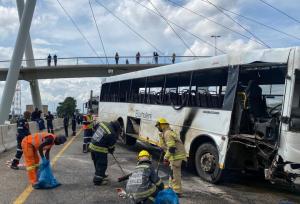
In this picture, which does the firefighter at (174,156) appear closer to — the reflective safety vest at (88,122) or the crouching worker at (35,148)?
the crouching worker at (35,148)

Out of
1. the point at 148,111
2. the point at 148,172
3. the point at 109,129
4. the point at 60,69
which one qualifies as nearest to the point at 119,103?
the point at 148,111

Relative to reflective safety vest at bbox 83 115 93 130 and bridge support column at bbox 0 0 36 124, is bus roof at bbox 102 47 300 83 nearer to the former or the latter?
reflective safety vest at bbox 83 115 93 130

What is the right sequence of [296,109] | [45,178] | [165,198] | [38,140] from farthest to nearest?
[38,140] < [45,178] < [296,109] < [165,198]

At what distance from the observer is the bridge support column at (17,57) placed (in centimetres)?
3005

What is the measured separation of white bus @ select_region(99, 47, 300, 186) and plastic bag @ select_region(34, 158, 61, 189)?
3.48m

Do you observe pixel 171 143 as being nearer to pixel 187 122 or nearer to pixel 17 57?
pixel 187 122

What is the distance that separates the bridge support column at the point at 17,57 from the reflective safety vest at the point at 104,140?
22677mm

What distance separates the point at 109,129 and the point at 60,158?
4964 millimetres

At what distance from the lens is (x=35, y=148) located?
934 centimetres

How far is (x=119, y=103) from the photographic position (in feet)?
58.9

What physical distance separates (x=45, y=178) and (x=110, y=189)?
1.37 metres

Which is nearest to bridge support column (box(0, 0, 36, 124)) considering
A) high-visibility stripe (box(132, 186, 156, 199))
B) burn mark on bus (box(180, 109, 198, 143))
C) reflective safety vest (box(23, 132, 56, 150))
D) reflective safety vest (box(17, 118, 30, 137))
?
reflective safety vest (box(17, 118, 30, 137))

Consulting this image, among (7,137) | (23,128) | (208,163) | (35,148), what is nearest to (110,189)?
(35,148)

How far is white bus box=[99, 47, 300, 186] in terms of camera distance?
8.31 metres
